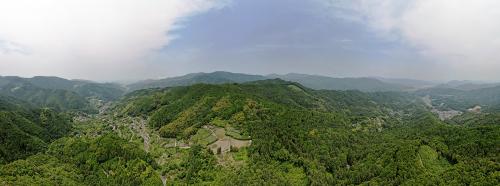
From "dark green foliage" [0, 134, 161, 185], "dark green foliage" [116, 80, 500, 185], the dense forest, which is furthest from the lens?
"dark green foliage" [116, 80, 500, 185]

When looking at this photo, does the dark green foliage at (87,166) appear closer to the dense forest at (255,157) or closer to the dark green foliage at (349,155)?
the dense forest at (255,157)

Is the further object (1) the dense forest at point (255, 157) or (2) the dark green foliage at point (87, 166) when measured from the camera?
(1) the dense forest at point (255, 157)

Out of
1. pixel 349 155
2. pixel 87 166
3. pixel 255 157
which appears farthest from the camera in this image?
pixel 349 155

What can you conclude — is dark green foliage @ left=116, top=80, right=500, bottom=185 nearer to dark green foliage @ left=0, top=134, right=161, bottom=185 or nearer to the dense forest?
the dense forest

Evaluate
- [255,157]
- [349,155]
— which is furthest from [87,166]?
[349,155]

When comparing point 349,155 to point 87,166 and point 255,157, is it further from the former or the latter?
point 87,166

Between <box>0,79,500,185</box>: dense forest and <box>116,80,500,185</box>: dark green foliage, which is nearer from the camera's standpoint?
<box>0,79,500,185</box>: dense forest

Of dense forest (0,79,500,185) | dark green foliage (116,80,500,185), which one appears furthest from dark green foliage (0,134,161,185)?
dark green foliage (116,80,500,185)

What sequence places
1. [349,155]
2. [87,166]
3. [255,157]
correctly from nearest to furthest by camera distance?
[87,166], [255,157], [349,155]

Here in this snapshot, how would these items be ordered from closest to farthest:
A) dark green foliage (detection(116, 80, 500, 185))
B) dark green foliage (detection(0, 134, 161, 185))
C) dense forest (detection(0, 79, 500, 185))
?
dark green foliage (detection(0, 134, 161, 185))
dense forest (detection(0, 79, 500, 185))
dark green foliage (detection(116, 80, 500, 185))

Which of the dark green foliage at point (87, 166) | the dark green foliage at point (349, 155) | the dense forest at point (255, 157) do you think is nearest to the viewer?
the dark green foliage at point (87, 166)

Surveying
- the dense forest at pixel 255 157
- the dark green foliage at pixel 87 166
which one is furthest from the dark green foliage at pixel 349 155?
the dark green foliage at pixel 87 166
